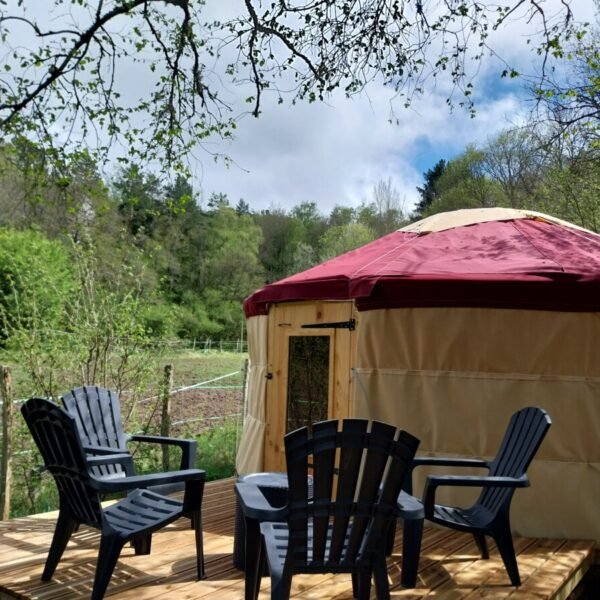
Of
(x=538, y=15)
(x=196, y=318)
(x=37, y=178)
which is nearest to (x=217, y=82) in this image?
(x=37, y=178)

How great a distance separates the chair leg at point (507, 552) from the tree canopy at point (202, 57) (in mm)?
3279

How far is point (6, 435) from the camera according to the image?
5.31m

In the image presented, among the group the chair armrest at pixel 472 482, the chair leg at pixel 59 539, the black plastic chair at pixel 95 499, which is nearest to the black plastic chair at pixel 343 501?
the black plastic chair at pixel 95 499

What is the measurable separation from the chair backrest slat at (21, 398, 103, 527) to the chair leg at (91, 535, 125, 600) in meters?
0.12

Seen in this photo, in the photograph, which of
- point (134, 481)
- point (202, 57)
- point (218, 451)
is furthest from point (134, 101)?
point (218, 451)

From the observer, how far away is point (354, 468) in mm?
2211

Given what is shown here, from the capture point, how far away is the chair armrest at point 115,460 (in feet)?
10.6

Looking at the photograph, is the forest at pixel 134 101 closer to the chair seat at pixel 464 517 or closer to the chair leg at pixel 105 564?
the chair seat at pixel 464 517

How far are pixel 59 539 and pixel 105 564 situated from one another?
48cm

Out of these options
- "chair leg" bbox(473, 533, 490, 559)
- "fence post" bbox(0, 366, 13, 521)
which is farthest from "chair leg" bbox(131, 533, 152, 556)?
"fence post" bbox(0, 366, 13, 521)

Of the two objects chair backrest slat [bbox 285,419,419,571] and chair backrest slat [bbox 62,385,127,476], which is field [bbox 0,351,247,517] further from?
chair backrest slat [bbox 285,419,419,571]

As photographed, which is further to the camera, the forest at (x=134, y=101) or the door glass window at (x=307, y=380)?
the forest at (x=134, y=101)

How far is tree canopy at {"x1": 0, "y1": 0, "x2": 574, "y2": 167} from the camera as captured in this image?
4.98 metres

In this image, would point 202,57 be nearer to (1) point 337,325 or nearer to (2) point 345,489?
(1) point 337,325
